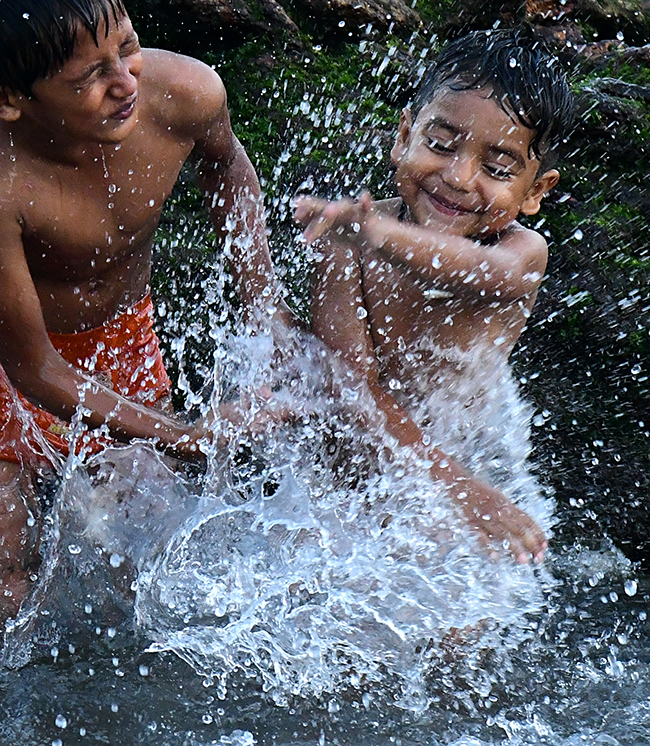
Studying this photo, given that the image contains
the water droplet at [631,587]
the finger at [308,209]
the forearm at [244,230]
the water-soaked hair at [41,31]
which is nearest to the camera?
the water-soaked hair at [41,31]

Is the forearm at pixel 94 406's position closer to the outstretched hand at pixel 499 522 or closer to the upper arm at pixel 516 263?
the outstretched hand at pixel 499 522

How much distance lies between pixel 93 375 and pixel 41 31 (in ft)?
3.58

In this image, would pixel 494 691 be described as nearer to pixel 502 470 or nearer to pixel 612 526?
pixel 502 470

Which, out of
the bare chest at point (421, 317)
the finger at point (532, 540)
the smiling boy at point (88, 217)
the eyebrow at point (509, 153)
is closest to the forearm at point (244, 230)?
the smiling boy at point (88, 217)

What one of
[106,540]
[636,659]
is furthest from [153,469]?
[636,659]

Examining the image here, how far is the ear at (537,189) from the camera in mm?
2918

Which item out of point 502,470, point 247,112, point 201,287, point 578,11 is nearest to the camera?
point 502,470

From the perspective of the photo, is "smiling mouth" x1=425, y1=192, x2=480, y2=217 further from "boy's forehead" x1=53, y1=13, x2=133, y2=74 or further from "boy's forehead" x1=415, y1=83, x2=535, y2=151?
"boy's forehead" x1=53, y1=13, x2=133, y2=74

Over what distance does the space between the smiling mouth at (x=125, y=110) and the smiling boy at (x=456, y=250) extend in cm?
61

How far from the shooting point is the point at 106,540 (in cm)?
308

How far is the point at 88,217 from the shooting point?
8.59 ft

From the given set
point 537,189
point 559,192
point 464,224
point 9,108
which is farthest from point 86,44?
point 559,192

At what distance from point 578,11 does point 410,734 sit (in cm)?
366

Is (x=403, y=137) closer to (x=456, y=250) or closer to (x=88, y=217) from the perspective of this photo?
(x=456, y=250)
